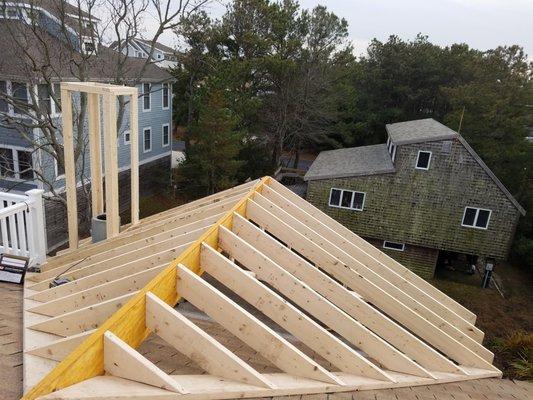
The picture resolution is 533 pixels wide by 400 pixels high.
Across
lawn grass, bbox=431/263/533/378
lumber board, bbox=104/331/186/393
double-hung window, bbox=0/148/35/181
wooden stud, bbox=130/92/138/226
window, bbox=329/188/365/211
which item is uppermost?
wooden stud, bbox=130/92/138/226

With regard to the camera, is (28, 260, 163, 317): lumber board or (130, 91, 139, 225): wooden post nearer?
(28, 260, 163, 317): lumber board

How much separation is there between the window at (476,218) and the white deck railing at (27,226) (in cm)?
1457

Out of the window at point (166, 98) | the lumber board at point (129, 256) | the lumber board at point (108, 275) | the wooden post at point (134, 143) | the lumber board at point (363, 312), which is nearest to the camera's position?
the lumber board at point (108, 275)

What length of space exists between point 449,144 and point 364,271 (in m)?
10.7

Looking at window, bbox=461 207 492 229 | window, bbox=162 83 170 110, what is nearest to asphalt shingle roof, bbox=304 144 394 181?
window, bbox=461 207 492 229

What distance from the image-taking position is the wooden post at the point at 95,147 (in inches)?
232

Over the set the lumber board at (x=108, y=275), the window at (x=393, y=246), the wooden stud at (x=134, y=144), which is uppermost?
the wooden stud at (x=134, y=144)

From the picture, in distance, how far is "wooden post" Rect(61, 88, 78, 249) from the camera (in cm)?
579

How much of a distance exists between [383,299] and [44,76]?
423 inches

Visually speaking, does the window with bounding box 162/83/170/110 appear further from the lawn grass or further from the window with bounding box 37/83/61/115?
the lawn grass

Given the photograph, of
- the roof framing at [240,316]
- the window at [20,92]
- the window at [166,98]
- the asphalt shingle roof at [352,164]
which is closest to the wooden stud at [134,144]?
the roof framing at [240,316]

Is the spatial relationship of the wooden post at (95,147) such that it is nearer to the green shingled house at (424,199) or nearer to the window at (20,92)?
the window at (20,92)

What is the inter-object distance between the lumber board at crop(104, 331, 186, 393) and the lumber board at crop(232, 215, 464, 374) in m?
2.26

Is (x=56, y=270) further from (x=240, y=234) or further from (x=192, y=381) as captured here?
(x=192, y=381)
